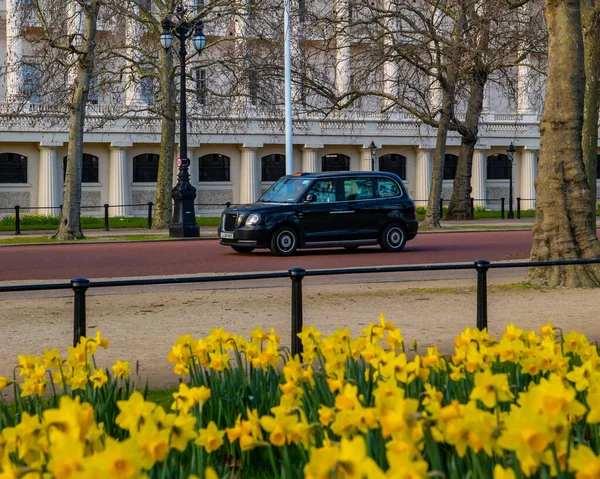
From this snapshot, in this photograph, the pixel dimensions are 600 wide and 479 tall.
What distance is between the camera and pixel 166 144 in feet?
130

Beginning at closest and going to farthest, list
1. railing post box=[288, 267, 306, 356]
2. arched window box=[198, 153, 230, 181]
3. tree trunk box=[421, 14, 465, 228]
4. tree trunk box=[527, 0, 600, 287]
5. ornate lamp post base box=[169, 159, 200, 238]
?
railing post box=[288, 267, 306, 356], tree trunk box=[527, 0, 600, 287], ornate lamp post base box=[169, 159, 200, 238], tree trunk box=[421, 14, 465, 228], arched window box=[198, 153, 230, 181]

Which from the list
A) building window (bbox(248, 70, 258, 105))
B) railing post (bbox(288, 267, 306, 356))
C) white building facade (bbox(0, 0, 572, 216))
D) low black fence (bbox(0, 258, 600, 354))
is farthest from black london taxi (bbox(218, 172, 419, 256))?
white building facade (bbox(0, 0, 572, 216))

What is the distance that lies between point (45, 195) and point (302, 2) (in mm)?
19106

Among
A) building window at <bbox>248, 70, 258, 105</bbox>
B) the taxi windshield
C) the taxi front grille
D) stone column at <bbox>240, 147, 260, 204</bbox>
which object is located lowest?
the taxi front grille

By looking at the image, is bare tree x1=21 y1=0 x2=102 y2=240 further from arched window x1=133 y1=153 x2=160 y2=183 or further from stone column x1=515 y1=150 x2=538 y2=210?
stone column x1=515 y1=150 x2=538 y2=210

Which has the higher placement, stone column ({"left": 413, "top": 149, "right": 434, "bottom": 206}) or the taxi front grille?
stone column ({"left": 413, "top": 149, "right": 434, "bottom": 206})

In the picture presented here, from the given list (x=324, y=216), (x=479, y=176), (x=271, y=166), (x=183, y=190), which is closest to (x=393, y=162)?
(x=479, y=176)

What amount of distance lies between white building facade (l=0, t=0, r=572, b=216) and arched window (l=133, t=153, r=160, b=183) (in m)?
0.05

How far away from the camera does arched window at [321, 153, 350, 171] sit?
64312 mm

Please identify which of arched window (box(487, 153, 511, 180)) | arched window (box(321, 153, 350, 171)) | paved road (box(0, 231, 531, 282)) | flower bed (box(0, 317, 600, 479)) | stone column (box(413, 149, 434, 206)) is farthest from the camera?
arched window (box(487, 153, 511, 180))

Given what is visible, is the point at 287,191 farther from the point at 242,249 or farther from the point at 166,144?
the point at 166,144

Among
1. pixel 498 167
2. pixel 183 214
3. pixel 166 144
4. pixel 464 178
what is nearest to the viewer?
pixel 183 214

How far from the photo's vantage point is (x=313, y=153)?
62469mm

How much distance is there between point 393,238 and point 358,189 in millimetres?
1360
